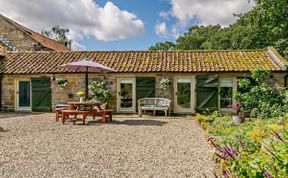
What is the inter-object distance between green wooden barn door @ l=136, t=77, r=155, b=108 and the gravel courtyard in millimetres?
5351

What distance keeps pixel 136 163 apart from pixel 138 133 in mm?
3356

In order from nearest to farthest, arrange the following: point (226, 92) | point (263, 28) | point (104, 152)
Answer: point (104, 152)
point (226, 92)
point (263, 28)

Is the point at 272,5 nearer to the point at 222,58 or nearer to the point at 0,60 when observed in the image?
the point at 222,58

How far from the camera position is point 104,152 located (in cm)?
612

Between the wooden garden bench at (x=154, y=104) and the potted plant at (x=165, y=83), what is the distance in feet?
2.05

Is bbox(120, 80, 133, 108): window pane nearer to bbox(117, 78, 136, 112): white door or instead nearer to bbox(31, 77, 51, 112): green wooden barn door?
bbox(117, 78, 136, 112): white door

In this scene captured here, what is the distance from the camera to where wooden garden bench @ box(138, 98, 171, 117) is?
13523mm

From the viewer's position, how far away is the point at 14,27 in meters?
23.0

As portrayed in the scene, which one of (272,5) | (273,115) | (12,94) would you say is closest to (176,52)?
(272,5)

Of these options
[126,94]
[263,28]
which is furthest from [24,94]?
[263,28]

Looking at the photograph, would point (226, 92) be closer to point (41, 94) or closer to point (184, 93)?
point (184, 93)

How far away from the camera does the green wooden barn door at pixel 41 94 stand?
50.4ft

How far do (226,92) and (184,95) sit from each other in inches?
84.6

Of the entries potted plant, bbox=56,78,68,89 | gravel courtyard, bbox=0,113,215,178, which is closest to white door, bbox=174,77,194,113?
gravel courtyard, bbox=0,113,215,178
